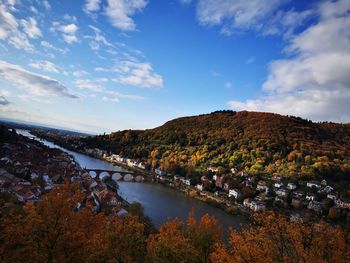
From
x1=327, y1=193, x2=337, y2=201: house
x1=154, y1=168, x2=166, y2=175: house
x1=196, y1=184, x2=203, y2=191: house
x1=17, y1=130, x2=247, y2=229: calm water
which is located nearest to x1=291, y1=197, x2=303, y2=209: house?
x1=327, y1=193, x2=337, y2=201: house

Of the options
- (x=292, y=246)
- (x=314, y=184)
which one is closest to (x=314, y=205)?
A: (x=314, y=184)

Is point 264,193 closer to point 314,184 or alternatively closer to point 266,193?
point 266,193

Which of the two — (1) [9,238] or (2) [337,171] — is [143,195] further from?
(1) [9,238]

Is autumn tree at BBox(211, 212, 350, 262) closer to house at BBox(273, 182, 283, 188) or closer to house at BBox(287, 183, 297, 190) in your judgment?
house at BBox(287, 183, 297, 190)

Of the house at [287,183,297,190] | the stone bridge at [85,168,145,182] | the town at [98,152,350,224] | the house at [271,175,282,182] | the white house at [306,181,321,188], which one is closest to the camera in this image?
the town at [98,152,350,224]

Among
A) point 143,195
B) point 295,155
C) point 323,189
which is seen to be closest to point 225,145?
point 295,155
